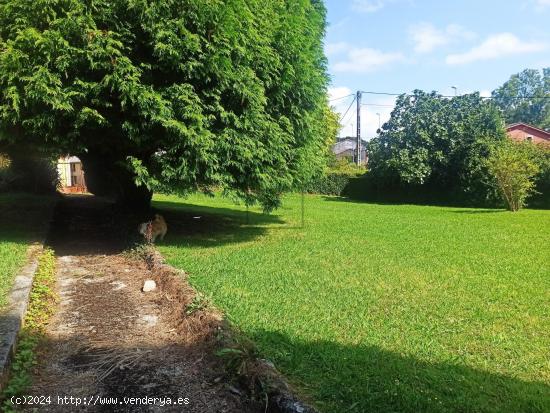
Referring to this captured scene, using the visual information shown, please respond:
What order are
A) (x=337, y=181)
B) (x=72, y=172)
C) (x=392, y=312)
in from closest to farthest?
(x=392, y=312) < (x=337, y=181) < (x=72, y=172)

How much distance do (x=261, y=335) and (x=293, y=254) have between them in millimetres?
4199

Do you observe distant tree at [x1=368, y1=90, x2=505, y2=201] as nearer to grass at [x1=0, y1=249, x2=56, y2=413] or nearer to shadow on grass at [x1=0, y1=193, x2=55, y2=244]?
shadow on grass at [x1=0, y1=193, x2=55, y2=244]

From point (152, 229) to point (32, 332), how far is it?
4.72 m

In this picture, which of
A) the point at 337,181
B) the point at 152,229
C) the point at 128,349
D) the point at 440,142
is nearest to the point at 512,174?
the point at 440,142

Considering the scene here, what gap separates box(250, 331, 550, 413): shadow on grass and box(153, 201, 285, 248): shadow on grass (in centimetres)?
599

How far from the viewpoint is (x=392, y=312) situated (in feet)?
16.6

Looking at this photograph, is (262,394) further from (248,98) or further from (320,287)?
(248,98)

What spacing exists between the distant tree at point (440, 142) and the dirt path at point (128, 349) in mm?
21155

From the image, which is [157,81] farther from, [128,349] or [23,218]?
[23,218]

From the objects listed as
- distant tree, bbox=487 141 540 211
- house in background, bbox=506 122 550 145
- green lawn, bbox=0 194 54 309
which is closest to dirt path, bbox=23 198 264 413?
green lawn, bbox=0 194 54 309

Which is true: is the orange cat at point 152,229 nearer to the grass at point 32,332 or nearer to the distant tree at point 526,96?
the grass at point 32,332

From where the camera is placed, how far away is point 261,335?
4.36 meters

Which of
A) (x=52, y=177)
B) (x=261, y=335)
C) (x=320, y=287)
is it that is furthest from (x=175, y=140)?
(x=52, y=177)

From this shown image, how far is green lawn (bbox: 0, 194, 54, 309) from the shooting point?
6522 millimetres
